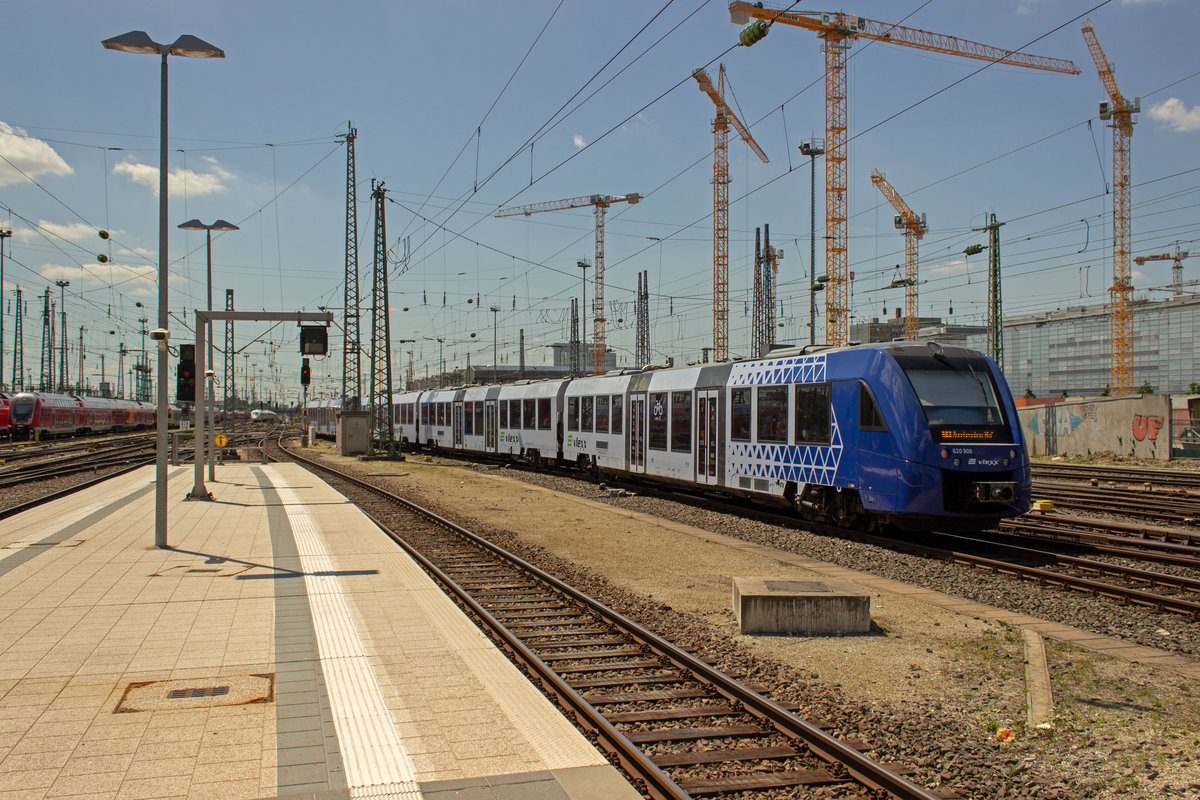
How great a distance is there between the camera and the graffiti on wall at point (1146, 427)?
30.6 m

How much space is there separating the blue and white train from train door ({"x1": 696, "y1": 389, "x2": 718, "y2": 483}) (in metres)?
0.03

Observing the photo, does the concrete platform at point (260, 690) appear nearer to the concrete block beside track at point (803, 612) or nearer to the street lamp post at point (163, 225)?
the street lamp post at point (163, 225)

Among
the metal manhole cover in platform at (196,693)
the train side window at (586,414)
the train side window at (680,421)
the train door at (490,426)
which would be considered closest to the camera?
the metal manhole cover in platform at (196,693)

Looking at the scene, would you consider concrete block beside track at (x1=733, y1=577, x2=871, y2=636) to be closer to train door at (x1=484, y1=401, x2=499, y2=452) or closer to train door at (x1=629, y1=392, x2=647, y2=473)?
train door at (x1=629, y1=392, x2=647, y2=473)

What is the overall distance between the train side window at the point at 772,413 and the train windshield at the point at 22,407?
53541 mm

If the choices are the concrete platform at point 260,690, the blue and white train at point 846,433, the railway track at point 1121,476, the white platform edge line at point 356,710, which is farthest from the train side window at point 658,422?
the railway track at point 1121,476

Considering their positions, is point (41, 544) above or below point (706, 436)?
below

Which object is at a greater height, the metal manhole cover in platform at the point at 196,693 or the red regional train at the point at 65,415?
the red regional train at the point at 65,415

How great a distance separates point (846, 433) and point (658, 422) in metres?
7.61

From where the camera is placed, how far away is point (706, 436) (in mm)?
18109

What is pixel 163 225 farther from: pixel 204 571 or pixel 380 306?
pixel 380 306

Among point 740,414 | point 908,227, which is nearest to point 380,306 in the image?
point 740,414

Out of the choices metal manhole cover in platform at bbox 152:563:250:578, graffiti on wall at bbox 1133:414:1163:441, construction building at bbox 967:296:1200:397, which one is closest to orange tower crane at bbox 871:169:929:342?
construction building at bbox 967:296:1200:397

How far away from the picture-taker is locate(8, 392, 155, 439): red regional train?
5294 centimetres
